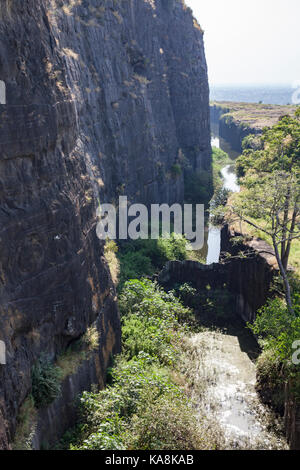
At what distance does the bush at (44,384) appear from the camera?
845 centimetres

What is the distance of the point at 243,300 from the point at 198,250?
10.9 metres

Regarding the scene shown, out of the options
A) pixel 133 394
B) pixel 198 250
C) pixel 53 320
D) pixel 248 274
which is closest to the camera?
pixel 53 320

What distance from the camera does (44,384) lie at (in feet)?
27.9

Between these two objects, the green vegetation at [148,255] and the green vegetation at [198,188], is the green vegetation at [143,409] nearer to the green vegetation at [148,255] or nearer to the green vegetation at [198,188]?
the green vegetation at [148,255]

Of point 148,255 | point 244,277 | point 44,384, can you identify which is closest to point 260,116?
point 148,255

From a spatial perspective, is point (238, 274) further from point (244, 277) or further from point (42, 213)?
point (42, 213)

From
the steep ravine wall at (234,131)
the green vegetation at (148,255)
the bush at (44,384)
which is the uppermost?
the steep ravine wall at (234,131)

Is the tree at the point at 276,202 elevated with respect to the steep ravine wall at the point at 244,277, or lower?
elevated

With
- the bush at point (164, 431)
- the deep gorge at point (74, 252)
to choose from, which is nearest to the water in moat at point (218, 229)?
the deep gorge at point (74, 252)

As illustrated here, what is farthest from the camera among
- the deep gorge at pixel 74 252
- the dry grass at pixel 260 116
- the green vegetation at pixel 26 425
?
the dry grass at pixel 260 116
